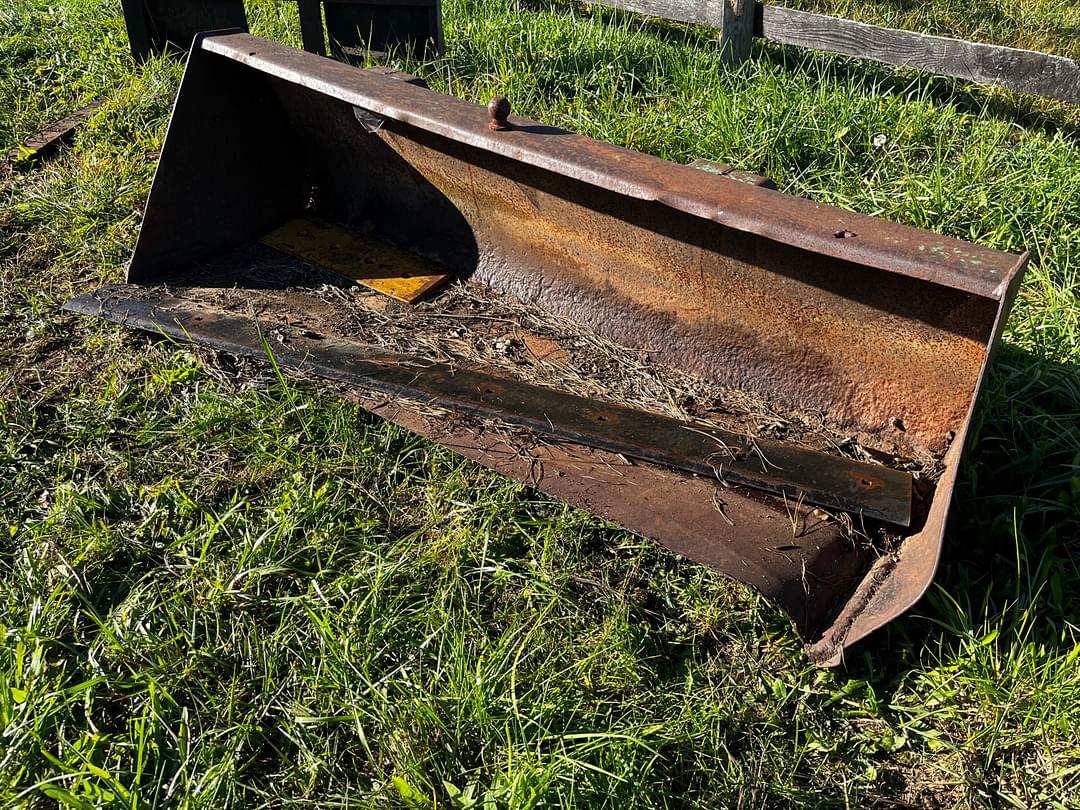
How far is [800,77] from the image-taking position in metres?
4.73

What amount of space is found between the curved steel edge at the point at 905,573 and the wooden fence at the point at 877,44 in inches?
121

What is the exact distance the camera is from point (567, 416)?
261cm

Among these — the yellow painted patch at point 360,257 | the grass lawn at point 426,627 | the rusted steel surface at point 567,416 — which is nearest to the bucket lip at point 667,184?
the rusted steel surface at point 567,416

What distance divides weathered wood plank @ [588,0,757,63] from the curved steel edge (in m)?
3.63

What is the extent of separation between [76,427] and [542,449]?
1.50 meters

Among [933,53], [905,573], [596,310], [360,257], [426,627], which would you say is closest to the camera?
[905,573]

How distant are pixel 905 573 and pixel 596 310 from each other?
1417 mm

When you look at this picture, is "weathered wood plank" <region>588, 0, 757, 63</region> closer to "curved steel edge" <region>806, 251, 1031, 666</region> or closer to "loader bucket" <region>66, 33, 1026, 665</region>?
"loader bucket" <region>66, 33, 1026, 665</region>

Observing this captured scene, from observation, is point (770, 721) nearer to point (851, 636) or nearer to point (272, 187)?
point (851, 636)

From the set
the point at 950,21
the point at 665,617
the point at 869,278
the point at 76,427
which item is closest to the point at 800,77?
the point at 950,21

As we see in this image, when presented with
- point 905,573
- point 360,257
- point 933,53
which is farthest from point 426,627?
point 933,53

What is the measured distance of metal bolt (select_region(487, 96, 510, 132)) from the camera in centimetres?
261

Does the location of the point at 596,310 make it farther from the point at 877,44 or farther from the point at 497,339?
the point at 877,44

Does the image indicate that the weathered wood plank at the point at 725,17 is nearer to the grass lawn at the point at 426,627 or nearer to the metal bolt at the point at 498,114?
the grass lawn at the point at 426,627
